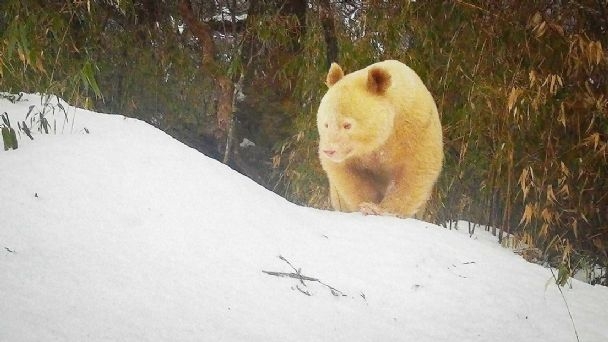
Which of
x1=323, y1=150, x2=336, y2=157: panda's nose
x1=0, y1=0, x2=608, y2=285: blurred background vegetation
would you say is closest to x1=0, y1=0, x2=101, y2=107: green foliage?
x1=0, y1=0, x2=608, y2=285: blurred background vegetation

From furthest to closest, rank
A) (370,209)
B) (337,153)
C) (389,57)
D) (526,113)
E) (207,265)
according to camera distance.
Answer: (389,57)
(526,113)
(370,209)
(337,153)
(207,265)

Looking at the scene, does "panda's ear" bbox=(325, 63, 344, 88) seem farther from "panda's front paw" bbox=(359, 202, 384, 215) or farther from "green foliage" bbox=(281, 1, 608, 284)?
"green foliage" bbox=(281, 1, 608, 284)

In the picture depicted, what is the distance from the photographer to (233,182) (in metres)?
2.18

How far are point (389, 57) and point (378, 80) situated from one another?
44.1 inches

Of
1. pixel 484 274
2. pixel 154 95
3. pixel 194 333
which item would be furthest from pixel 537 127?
pixel 154 95

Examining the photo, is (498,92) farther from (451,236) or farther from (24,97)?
(24,97)

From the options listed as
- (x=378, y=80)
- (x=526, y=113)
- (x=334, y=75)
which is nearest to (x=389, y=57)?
(x=526, y=113)

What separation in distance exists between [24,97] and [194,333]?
5.52 ft

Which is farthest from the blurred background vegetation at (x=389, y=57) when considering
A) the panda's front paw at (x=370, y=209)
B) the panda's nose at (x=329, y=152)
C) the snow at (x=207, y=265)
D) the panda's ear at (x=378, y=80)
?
the panda's nose at (x=329, y=152)

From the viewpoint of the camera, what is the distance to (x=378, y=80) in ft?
8.38

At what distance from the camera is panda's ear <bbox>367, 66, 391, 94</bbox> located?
8.32 ft

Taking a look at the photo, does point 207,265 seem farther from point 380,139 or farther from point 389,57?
point 389,57

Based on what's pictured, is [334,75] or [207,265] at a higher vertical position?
[334,75]

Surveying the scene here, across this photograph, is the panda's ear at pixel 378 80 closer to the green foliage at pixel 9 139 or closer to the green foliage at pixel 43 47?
the green foliage at pixel 43 47
